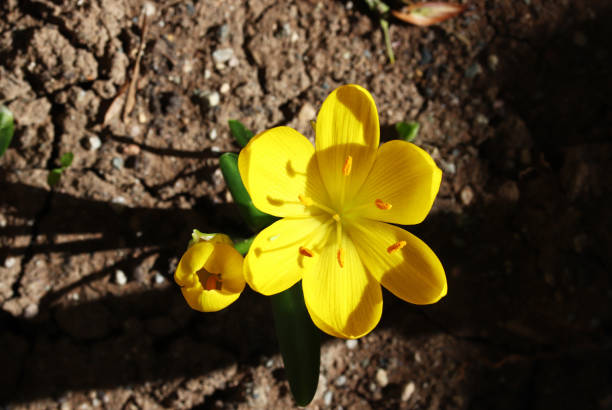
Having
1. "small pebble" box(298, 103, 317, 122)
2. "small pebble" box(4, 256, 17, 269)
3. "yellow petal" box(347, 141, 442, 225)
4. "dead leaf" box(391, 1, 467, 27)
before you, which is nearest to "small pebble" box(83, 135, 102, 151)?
"small pebble" box(4, 256, 17, 269)

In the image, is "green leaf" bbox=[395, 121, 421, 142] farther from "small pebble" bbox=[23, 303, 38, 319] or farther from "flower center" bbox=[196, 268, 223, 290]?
"small pebble" bbox=[23, 303, 38, 319]

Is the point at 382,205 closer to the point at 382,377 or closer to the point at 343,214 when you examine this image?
the point at 343,214

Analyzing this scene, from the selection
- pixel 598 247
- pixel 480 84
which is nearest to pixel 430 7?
pixel 480 84

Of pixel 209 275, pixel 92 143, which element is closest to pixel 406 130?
pixel 209 275

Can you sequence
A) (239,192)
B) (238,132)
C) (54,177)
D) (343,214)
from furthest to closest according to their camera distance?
1. (54,177)
2. (238,132)
3. (239,192)
4. (343,214)

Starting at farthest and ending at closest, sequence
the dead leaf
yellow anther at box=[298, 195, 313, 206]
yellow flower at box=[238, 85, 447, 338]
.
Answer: the dead leaf
yellow anther at box=[298, 195, 313, 206]
yellow flower at box=[238, 85, 447, 338]

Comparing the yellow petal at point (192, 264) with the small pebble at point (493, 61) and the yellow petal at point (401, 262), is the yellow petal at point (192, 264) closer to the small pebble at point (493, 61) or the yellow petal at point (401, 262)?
the yellow petal at point (401, 262)
